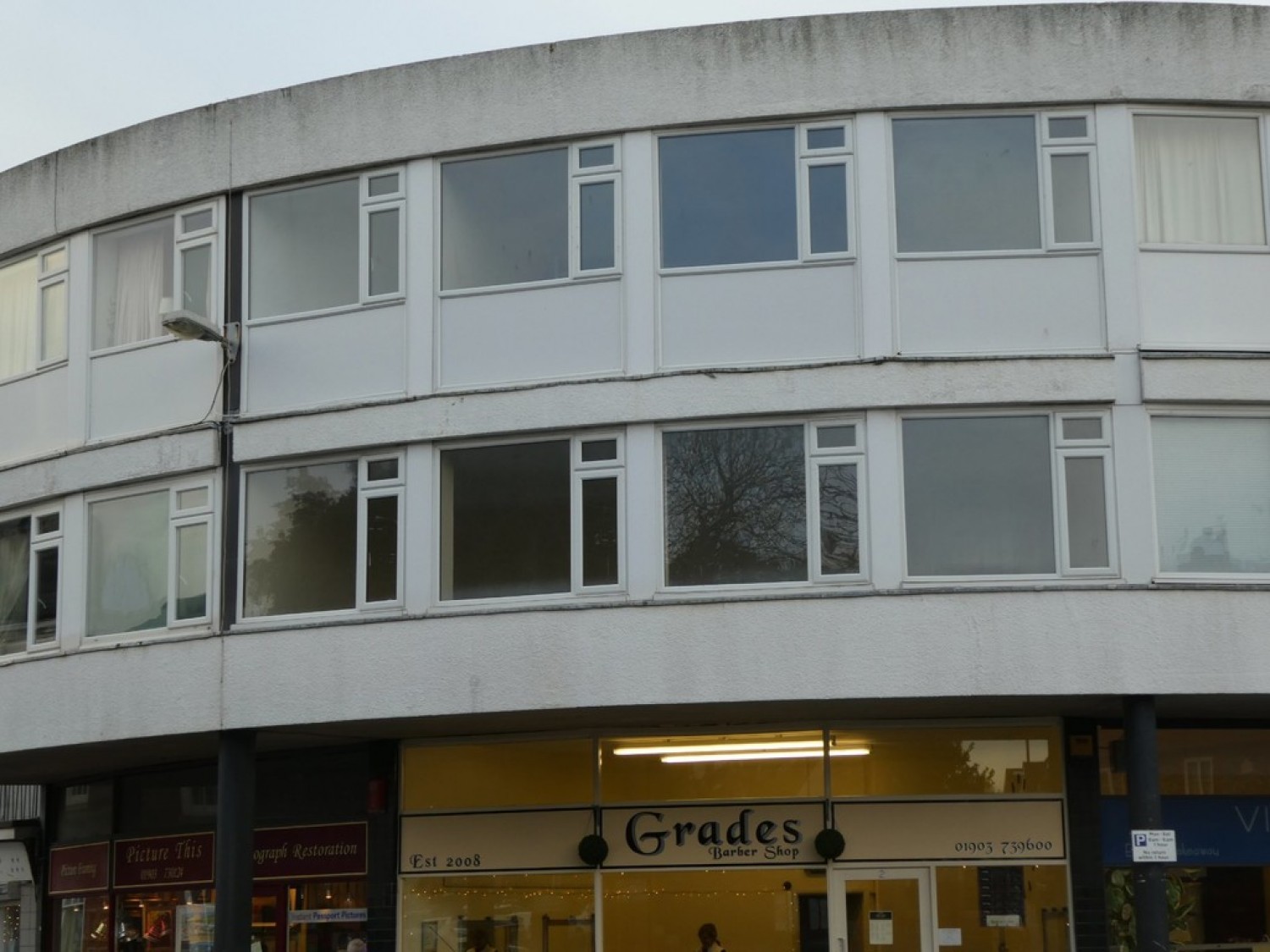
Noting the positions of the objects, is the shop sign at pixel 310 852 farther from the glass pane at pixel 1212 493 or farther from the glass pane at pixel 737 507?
the glass pane at pixel 1212 493

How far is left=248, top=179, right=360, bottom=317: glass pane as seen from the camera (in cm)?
1838

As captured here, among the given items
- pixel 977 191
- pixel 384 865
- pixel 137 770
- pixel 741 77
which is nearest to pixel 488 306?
pixel 741 77

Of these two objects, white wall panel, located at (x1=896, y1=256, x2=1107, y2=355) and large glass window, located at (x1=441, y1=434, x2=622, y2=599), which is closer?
white wall panel, located at (x1=896, y1=256, x2=1107, y2=355)

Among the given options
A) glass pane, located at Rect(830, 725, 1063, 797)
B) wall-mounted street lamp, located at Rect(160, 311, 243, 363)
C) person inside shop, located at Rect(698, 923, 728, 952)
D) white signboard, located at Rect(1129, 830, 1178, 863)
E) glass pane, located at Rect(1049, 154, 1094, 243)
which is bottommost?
person inside shop, located at Rect(698, 923, 728, 952)

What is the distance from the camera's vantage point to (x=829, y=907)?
1770 centimetres

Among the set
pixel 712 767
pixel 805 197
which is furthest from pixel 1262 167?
pixel 712 767

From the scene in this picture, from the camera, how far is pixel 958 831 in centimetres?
1762

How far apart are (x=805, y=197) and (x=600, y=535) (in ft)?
11.3

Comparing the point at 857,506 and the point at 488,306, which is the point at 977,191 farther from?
the point at 488,306

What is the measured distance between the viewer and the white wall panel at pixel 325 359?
17.9 metres

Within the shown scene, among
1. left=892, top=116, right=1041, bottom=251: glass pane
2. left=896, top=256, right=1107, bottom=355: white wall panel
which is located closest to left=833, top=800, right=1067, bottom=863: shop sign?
left=896, top=256, right=1107, bottom=355: white wall panel

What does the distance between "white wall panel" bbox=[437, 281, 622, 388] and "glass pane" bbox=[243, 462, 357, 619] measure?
148 centimetres

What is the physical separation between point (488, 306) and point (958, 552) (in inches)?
186

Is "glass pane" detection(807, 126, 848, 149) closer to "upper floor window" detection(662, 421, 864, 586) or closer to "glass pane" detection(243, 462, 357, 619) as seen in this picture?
"upper floor window" detection(662, 421, 864, 586)
